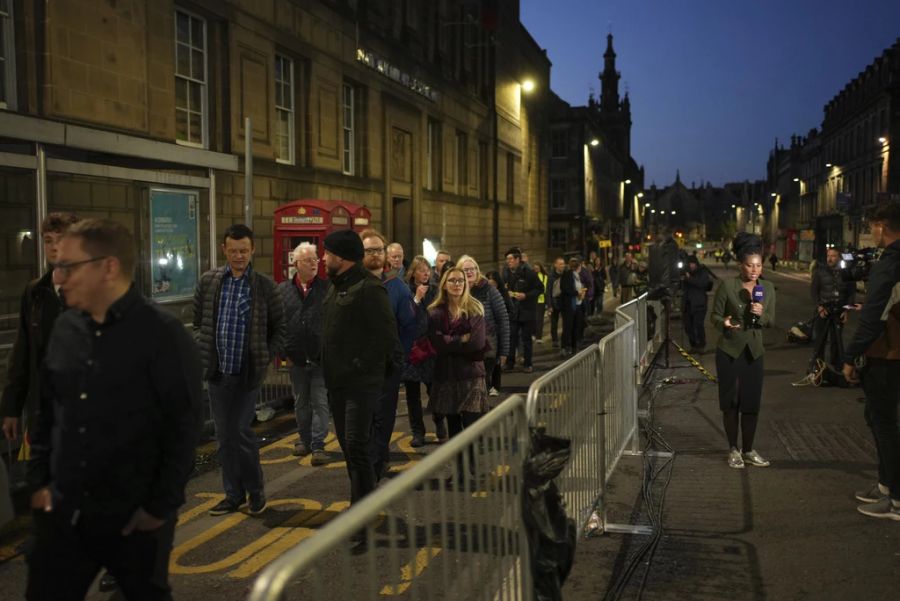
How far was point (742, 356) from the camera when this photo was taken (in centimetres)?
691

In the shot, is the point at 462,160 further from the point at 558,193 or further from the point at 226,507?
the point at 558,193

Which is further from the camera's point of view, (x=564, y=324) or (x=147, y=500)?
(x=564, y=324)

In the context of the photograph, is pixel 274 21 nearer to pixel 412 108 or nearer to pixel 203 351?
pixel 412 108

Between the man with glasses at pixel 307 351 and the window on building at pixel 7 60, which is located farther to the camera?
the window on building at pixel 7 60

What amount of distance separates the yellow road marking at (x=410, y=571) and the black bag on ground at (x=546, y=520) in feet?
2.98

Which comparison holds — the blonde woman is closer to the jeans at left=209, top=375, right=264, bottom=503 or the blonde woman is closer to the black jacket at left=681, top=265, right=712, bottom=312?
the jeans at left=209, top=375, right=264, bottom=503

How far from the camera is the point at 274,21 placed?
52.0ft

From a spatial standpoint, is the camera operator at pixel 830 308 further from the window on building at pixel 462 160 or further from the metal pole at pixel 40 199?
the window on building at pixel 462 160

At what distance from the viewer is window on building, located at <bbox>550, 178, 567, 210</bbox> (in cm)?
6331

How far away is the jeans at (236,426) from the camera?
224 inches

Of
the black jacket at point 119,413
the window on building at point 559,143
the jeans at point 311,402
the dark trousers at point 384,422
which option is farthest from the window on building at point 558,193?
the black jacket at point 119,413

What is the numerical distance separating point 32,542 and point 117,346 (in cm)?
79

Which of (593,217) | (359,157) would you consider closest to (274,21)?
(359,157)

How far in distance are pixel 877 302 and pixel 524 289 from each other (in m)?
7.79
